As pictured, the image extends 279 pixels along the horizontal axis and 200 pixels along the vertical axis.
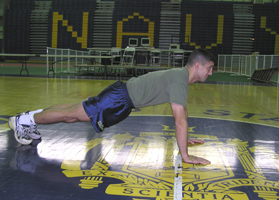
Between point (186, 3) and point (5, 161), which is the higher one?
point (186, 3)

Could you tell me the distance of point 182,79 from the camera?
1.79 m

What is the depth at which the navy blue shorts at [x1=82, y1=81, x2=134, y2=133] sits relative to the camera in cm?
188

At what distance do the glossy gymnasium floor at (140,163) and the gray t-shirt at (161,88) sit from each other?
371 mm

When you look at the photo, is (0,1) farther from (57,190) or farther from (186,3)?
(57,190)

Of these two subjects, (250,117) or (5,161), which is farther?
(250,117)

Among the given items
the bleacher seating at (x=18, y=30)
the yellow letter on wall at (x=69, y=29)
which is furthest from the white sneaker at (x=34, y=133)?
the bleacher seating at (x=18, y=30)

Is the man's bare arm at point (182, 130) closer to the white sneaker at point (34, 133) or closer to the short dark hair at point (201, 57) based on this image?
the short dark hair at point (201, 57)

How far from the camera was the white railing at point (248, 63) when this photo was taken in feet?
30.2

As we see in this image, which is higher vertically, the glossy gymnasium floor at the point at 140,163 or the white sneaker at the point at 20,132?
the white sneaker at the point at 20,132

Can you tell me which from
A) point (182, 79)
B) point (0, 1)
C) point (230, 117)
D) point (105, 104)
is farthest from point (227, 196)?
point (0, 1)

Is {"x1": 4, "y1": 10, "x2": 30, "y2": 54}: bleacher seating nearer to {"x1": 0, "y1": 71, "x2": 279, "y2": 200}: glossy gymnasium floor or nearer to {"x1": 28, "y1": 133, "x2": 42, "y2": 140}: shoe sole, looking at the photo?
{"x1": 0, "y1": 71, "x2": 279, "y2": 200}: glossy gymnasium floor

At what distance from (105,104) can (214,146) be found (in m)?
0.88

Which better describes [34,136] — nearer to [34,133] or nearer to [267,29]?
[34,133]

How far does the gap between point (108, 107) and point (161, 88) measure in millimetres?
355
